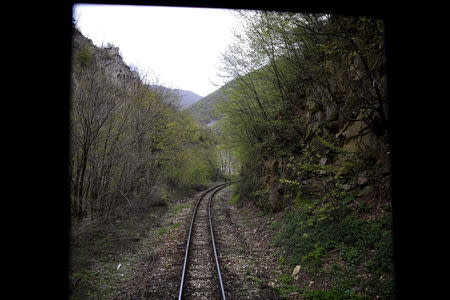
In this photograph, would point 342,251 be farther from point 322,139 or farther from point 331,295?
point 322,139

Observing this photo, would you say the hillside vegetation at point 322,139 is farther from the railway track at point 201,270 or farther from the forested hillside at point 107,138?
the forested hillside at point 107,138

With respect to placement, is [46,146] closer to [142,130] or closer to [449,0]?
[449,0]

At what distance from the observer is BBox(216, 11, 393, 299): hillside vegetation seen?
566cm

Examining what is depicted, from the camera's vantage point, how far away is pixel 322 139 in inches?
292

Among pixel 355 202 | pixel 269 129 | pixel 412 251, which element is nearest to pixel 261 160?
pixel 269 129

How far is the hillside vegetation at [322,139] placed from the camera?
5.66 metres

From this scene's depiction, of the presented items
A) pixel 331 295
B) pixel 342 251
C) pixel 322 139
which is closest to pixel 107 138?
pixel 322 139

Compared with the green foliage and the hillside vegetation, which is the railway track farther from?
the green foliage

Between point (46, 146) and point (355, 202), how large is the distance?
6986 mm

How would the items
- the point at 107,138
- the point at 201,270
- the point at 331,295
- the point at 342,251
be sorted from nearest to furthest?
1. the point at 331,295
2. the point at 342,251
3. the point at 201,270
4. the point at 107,138

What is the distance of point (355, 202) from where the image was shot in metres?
7.05

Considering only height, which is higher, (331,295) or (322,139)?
(322,139)

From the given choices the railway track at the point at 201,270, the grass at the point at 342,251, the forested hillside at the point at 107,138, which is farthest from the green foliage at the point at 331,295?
the forested hillside at the point at 107,138

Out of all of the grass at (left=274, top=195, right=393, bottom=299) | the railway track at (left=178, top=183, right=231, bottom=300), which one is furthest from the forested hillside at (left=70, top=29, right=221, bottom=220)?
the grass at (left=274, top=195, right=393, bottom=299)
